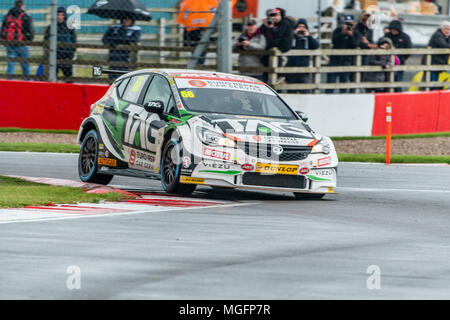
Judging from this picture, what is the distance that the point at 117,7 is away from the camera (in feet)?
71.2

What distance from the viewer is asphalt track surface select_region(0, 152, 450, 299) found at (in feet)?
21.2

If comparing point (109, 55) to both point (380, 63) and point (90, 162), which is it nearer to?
point (380, 63)

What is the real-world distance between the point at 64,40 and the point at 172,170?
955 cm

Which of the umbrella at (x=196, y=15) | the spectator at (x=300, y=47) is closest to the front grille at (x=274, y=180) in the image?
the spectator at (x=300, y=47)

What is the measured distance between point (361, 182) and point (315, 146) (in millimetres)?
2965

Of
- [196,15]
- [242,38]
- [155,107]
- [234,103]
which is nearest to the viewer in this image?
[155,107]

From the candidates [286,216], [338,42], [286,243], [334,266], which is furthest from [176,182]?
[338,42]

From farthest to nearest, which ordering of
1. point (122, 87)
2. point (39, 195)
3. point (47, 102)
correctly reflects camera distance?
point (47, 102) < point (122, 87) < point (39, 195)

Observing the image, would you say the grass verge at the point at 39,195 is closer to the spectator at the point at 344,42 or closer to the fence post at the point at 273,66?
the fence post at the point at 273,66

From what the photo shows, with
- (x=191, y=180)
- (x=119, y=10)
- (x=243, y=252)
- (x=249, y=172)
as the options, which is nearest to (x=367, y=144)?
(x=119, y=10)

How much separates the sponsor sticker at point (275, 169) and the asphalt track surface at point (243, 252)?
0.42 metres

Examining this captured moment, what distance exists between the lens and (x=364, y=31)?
75.8 ft

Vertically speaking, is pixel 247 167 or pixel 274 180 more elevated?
pixel 247 167

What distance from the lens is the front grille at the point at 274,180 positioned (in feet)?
37.4
